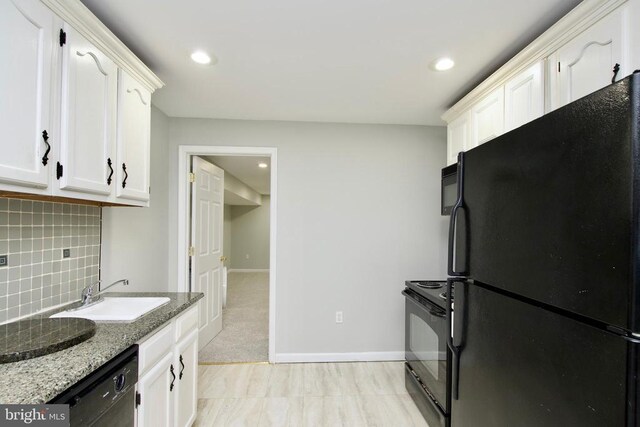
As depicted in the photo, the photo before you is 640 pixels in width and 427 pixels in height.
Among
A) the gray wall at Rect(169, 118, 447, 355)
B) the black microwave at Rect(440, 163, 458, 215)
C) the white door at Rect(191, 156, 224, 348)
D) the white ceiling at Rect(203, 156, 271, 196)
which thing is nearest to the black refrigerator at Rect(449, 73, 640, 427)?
the black microwave at Rect(440, 163, 458, 215)

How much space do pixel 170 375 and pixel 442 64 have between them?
2.41 m

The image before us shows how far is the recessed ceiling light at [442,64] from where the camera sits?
68.9 inches

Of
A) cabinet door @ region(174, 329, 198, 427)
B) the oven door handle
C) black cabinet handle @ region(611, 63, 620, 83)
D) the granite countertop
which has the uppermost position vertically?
black cabinet handle @ region(611, 63, 620, 83)

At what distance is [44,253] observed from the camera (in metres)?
1.46

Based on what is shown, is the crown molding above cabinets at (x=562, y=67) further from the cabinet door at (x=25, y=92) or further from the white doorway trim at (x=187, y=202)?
the cabinet door at (x=25, y=92)

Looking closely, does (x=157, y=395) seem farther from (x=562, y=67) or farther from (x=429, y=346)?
(x=562, y=67)

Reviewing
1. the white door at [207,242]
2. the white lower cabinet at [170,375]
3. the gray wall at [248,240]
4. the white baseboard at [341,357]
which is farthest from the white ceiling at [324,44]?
the gray wall at [248,240]

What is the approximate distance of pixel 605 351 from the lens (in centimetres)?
64

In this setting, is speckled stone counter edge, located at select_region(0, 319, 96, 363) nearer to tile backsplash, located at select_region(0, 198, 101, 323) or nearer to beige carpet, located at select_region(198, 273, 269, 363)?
tile backsplash, located at select_region(0, 198, 101, 323)

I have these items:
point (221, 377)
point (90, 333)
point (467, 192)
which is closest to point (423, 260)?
point (467, 192)

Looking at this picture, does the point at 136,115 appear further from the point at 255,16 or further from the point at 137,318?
the point at 137,318

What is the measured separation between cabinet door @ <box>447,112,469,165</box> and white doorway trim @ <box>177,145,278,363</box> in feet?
5.19

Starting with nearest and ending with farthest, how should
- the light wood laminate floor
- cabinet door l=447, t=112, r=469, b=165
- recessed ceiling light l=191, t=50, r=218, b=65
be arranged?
recessed ceiling light l=191, t=50, r=218, b=65, the light wood laminate floor, cabinet door l=447, t=112, r=469, b=165

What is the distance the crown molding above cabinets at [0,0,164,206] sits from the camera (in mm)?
992
